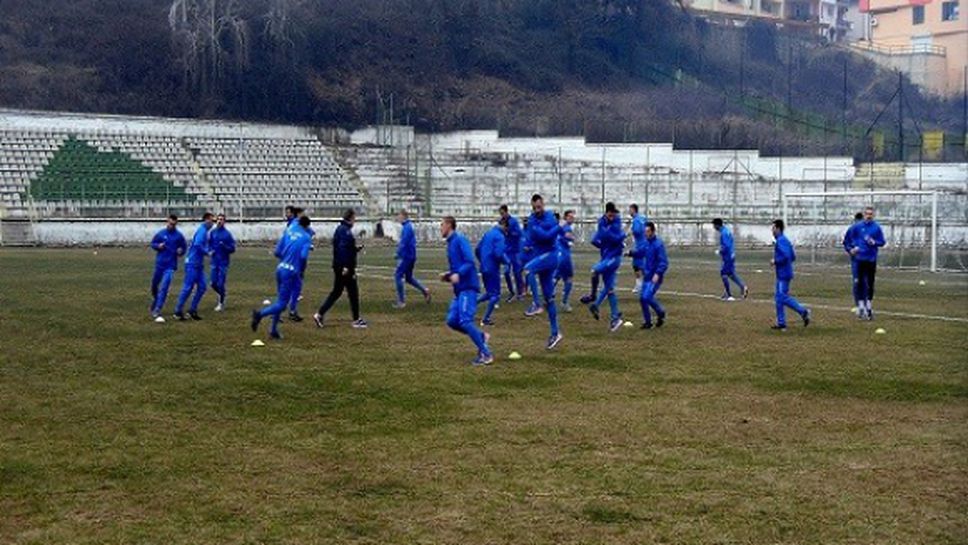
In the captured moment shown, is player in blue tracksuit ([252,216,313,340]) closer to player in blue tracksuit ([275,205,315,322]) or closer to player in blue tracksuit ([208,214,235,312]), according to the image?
player in blue tracksuit ([275,205,315,322])

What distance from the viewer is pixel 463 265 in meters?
14.4

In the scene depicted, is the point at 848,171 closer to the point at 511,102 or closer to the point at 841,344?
the point at 511,102

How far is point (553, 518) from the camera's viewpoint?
7477mm

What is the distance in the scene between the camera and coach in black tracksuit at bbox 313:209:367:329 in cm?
1850

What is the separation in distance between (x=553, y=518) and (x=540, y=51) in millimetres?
82179

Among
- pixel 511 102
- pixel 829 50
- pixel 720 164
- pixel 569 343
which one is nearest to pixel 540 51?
pixel 511 102

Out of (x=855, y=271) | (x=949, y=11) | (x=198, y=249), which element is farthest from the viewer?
(x=855, y=271)

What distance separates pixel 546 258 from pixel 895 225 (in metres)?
32.1

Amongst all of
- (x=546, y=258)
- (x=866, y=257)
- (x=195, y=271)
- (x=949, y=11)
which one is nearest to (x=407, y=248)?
(x=195, y=271)

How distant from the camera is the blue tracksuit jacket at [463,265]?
1439 centimetres

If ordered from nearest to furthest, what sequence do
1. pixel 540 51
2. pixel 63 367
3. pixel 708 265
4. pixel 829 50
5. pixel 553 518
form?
pixel 553 518 → pixel 63 367 → pixel 708 265 → pixel 829 50 → pixel 540 51

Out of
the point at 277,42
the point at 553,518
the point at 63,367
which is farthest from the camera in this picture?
the point at 277,42

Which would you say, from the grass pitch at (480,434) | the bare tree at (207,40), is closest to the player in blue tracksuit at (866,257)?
the grass pitch at (480,434)

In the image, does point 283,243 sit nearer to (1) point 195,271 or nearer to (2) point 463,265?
(1) point 195,271
